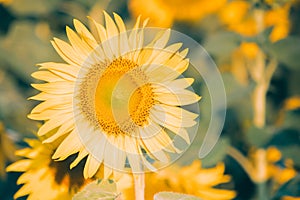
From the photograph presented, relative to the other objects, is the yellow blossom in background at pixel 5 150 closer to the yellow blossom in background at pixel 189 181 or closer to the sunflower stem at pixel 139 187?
the yellow blossom in background at pixel 189 181

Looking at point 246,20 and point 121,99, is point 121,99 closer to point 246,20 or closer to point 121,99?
point 121,99

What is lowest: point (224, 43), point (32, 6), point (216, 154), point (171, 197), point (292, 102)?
point (171, 197)

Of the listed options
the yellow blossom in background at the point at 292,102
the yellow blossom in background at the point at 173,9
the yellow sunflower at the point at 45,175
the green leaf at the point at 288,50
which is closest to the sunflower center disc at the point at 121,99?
the yellow sunflower at the point at 45,175

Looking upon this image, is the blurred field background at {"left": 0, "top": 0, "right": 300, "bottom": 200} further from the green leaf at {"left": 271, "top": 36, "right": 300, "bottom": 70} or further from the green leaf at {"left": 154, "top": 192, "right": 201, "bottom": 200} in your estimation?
the green leaf at {"left": 154, "top": 192, "right": 201, "bottom": 200}

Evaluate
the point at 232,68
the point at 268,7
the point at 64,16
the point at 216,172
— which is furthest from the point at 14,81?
the point at 216,172

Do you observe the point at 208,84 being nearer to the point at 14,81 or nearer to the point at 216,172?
the point at 216,172

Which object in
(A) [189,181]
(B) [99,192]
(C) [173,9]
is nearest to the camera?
(B) [99,192]

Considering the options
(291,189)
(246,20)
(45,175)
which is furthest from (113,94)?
(246,20)
